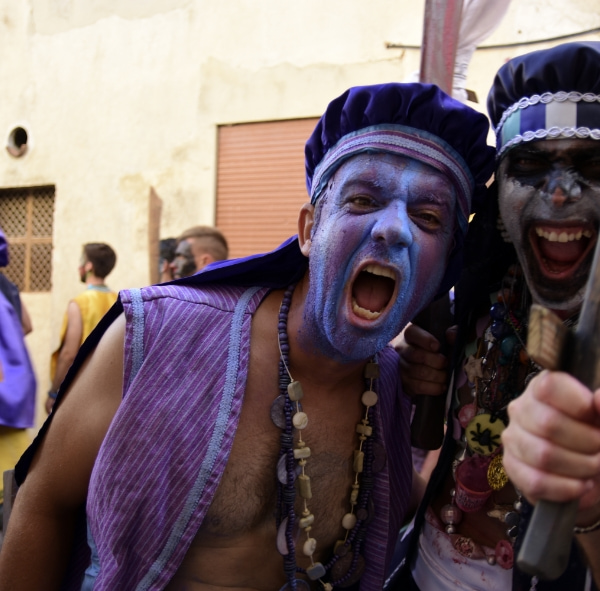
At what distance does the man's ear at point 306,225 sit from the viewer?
83.4 inches

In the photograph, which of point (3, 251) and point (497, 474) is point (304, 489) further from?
point (3, 251)

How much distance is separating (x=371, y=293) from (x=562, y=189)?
2.03ft

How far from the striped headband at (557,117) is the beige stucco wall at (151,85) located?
4.79m

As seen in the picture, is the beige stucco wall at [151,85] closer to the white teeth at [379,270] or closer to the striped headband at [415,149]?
the striped headband at [415,149]

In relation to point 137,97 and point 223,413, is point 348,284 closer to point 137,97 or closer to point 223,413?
point 223,413

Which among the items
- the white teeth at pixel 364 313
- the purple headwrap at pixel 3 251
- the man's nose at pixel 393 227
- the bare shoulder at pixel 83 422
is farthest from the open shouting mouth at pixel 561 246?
the purple headwrap at pixel 3 251

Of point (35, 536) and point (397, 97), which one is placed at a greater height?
point (397, 97)

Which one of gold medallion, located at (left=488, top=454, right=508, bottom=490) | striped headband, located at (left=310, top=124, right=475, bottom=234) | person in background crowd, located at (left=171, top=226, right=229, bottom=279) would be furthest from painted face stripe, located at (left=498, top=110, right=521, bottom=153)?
person in background crowd, located at (left=171, top=226, right=229, bottom=279)

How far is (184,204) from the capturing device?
24.9ft

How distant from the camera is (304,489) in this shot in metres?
1.93

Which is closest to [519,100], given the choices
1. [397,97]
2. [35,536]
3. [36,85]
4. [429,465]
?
[397,97]

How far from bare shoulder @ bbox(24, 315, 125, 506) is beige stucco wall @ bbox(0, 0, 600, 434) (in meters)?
5.47

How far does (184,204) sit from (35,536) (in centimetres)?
599

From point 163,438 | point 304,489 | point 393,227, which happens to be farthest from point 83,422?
point 393,227
